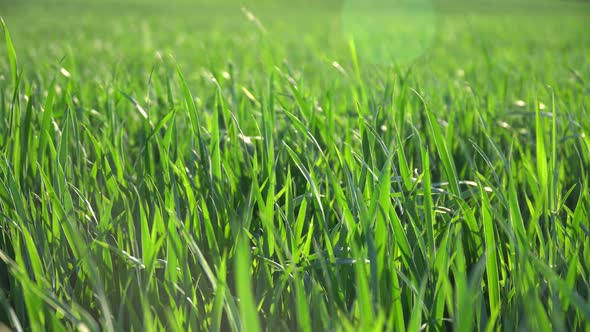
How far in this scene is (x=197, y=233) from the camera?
2.15 ft

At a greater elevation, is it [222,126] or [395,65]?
[395,65]

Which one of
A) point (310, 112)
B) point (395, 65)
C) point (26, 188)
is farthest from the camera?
point (395, 65)

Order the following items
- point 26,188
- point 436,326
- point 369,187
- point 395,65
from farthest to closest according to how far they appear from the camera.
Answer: point 395,65 → point 26,188 → point 369,187 → point 436,326

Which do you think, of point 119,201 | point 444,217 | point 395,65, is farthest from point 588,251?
point 395,65

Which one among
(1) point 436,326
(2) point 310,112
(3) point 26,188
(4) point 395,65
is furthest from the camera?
(4) point 395,65

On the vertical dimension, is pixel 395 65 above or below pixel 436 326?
above

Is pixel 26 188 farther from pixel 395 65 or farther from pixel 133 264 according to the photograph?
pixel 395 65

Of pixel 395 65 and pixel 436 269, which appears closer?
pixel 436 269

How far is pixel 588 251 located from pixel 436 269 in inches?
7.7

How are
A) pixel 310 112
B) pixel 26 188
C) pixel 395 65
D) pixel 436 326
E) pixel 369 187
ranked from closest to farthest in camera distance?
pixel 436 326, pixel 369 187, pixel 26 188, pixel 310 112, pixel 395 65

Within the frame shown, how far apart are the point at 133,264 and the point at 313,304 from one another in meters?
0.22

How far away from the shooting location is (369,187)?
646mm

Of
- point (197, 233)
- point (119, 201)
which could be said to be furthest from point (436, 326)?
point (119, 201)

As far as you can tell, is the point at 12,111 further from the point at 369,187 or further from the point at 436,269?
the point at 436,269
